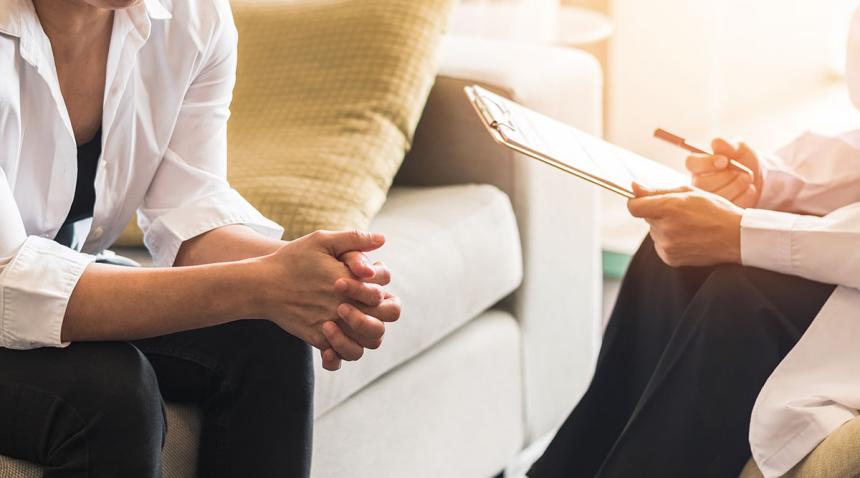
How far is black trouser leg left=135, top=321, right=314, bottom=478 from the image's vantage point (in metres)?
1.18

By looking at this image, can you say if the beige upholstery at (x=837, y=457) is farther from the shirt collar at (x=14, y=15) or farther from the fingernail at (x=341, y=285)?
the shirt collar at (x=14, y=15)

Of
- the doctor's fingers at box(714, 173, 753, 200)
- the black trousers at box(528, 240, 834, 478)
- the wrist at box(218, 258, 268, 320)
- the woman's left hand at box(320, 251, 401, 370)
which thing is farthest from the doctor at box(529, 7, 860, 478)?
the wrist at box(218, 258, 268, 320)

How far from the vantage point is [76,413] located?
104 cm

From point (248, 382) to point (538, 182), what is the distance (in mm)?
762

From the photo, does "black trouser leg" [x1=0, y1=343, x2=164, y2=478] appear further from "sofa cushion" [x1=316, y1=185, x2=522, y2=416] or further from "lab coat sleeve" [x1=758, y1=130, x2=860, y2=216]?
"lab coat sleeve" [x1=758, y1=130, x2=860, y2=216]

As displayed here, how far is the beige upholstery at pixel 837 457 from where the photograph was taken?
1057mm

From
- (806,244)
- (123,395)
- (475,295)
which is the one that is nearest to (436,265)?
(475,295)

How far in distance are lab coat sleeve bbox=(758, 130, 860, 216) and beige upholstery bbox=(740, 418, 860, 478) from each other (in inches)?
16.7

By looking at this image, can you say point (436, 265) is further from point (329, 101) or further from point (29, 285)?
point (29, 285)

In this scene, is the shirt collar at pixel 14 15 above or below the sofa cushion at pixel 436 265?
above

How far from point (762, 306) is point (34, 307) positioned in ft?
2.29

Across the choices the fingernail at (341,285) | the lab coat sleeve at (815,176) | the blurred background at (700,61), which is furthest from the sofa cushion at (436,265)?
the blurred background at (700,61)

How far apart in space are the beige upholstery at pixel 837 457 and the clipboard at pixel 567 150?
0.32m

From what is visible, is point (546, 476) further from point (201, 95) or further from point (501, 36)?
point (501, 36)
